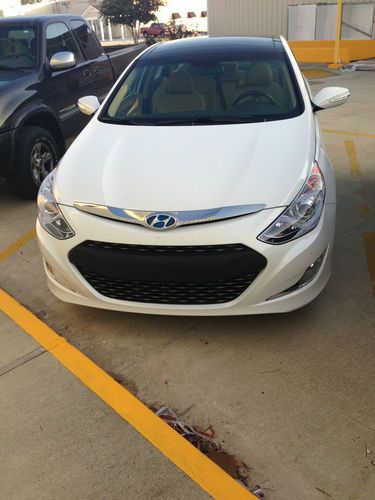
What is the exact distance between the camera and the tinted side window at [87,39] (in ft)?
20.7

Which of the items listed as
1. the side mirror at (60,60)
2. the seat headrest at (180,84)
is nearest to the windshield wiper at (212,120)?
the seat headrest at (180,84)

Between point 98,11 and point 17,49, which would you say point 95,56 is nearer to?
point 17,49

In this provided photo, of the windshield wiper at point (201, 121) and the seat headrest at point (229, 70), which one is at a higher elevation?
the seat headrest at point (229, 70)

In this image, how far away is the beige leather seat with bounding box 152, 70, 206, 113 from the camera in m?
3.71

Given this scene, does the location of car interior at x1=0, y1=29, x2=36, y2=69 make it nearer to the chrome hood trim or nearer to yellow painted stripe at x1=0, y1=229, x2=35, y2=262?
yellow painted stripe at x1=0, y1=229, x2=35, y2=262

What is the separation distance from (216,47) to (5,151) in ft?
7.50

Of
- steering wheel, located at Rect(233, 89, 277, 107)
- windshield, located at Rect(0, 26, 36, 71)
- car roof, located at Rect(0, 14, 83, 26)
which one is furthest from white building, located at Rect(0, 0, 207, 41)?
steering wheel, located at Rect(233, 89, 277, 107)

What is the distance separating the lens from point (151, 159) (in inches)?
118

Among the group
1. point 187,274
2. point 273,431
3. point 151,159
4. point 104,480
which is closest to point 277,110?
point 151,159

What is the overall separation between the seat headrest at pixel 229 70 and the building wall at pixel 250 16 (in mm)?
15013

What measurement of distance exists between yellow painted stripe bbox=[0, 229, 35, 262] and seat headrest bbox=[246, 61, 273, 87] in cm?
244

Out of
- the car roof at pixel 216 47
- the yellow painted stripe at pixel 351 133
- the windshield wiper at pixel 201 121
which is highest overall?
the car roof at pixel 216 47

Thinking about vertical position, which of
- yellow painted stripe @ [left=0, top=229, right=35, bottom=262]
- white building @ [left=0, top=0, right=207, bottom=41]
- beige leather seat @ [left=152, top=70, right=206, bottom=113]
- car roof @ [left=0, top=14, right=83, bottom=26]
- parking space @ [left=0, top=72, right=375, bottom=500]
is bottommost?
white building @ [left=0, top=0, right=207, bottom=41]

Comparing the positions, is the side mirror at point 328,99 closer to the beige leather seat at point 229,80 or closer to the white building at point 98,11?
the beige leather seat at point 229,80
